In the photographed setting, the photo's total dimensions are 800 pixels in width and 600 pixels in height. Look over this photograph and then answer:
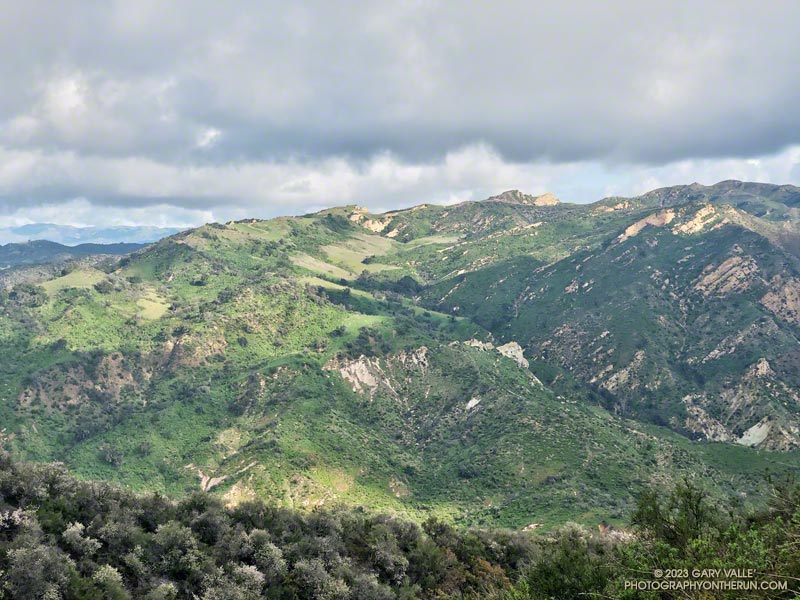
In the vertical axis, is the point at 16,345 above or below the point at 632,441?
above

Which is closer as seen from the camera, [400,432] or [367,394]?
[400,432]

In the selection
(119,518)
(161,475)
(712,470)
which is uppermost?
(119,518)

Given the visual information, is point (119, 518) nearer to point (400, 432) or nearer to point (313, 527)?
point (313, 527)

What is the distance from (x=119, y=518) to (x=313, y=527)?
893 inches

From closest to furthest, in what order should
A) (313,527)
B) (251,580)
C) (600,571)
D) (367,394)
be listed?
(600,571) < (251,580) < (313,527) < (367,394)

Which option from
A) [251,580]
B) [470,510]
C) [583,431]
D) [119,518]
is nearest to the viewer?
[251,580]

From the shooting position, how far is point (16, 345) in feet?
653

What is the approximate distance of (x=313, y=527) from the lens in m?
64.3

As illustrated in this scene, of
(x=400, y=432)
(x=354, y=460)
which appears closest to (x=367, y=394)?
Result: (x=400, y=432)

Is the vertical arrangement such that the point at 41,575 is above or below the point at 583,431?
above

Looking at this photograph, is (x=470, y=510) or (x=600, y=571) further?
(x=470, y=510)

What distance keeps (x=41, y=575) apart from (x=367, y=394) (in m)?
163

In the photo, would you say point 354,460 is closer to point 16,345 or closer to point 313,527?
point 313,527

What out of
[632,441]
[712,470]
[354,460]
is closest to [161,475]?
[354,460]
